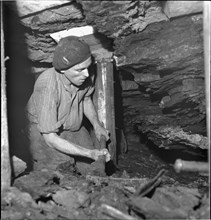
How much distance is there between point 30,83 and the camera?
546cm

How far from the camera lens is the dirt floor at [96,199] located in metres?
2.92

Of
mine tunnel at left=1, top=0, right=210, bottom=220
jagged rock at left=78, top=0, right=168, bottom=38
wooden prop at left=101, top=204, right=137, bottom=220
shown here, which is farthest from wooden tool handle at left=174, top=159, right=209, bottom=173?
jagged rock at left=78, top=0, right=168, bottom=38

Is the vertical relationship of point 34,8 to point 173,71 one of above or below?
above

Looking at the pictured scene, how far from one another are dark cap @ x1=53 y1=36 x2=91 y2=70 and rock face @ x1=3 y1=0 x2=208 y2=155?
0.31 meters

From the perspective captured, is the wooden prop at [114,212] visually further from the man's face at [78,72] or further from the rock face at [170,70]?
the rock face at [170,70]

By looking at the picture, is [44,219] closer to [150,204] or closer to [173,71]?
[150,204]

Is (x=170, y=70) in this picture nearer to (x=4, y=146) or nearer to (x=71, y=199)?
(x=71, y=199)

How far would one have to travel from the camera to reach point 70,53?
389cm

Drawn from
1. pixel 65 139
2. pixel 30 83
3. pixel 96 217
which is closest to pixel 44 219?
pixel 96 217

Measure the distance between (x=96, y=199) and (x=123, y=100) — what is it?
288 centimetres

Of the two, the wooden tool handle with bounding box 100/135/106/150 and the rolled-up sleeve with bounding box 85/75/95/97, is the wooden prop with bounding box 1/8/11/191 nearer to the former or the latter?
the wooden tool handle with bounding box 100/135/106/150

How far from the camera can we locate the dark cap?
390 cm

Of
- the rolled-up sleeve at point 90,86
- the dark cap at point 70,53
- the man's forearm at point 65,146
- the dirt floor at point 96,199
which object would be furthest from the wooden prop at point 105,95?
the dirt floor at point 96,199

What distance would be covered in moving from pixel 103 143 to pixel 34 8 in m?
1.83
